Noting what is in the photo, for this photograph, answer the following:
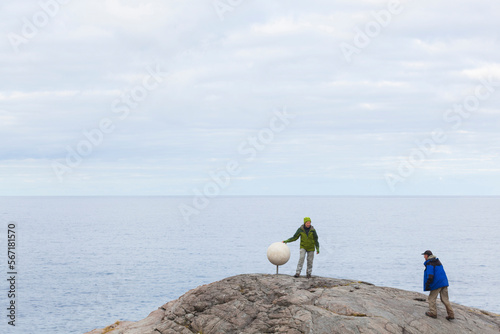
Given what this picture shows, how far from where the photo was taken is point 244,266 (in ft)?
261

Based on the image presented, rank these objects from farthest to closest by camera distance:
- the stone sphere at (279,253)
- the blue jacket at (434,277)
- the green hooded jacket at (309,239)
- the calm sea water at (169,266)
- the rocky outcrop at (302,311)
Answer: the calm sea water at (169,266) → the green hooded jacket at (309,239) → the stone sphere at (279,253) → the blue jacket at (434,277) → the rocky outcrop at (302,311)

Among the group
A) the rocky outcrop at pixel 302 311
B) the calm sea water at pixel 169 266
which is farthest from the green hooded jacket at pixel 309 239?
the calm sea water at pixel 169 266

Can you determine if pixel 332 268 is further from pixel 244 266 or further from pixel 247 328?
pixel 247 328

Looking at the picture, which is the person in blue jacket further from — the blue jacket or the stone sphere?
the stone sphere

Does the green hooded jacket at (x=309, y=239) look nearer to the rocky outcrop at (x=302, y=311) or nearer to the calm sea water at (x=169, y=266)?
the rocky outcrop at (x=302, y=311)

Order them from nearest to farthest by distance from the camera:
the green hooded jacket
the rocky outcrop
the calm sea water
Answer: the rocky outcrop
the green hooded jacket
the calm sea water

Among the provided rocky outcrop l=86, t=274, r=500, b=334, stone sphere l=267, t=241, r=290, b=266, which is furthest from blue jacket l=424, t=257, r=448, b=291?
stone sphere l=267, t=241, r=290, b=266

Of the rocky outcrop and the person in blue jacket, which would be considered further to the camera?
the person in blue jacket

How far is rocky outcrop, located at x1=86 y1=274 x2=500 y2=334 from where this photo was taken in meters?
19.0

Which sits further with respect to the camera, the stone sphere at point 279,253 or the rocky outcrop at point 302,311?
the stone sphere at point 279,253

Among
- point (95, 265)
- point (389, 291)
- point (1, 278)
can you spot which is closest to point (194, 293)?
point (389, 291)

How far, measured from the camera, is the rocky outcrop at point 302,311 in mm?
18969

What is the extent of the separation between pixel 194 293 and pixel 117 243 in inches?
3814

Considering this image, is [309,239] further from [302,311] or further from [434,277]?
[434,277]
